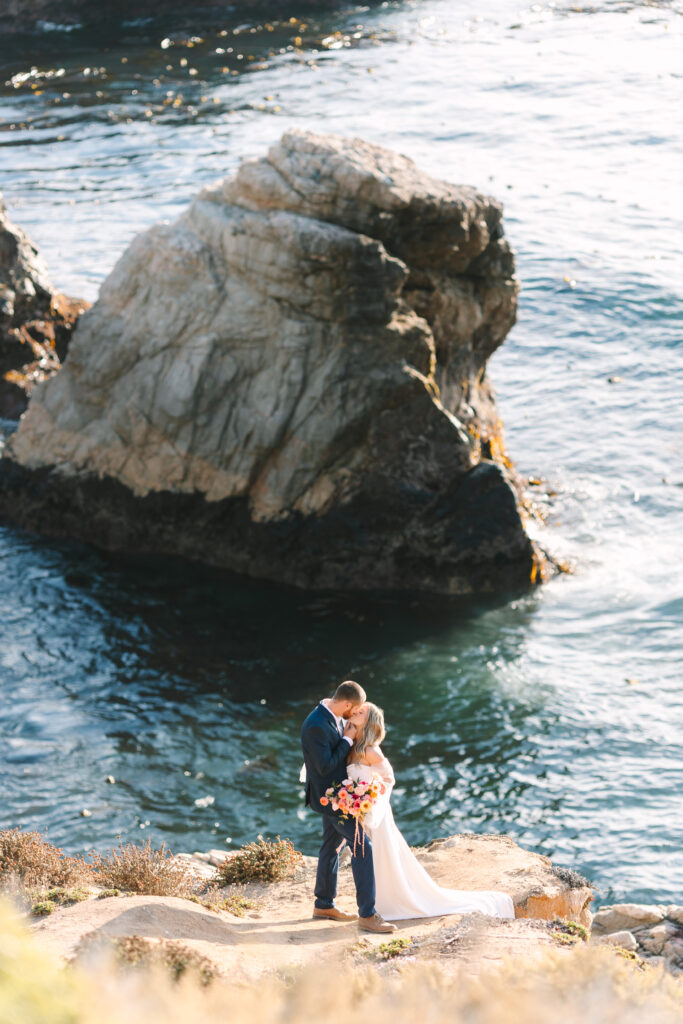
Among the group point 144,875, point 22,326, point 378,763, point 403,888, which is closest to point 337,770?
point 378,763

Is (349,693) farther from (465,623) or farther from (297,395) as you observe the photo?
(297,395)

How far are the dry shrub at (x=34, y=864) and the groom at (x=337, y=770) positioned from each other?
2943 mm

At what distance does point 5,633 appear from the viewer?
18375 mm

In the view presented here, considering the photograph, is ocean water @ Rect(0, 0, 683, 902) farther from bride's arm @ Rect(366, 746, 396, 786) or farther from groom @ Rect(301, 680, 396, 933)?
bride's arm @ Rect(366, 746, 396, 786)

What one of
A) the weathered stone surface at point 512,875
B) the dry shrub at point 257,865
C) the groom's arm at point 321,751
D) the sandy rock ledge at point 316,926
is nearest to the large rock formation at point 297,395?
the weathered stone surface at point 512,875

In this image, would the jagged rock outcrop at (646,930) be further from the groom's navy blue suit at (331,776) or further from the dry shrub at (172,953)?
the dry shrub at (172,953)

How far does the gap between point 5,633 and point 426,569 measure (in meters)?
7.85

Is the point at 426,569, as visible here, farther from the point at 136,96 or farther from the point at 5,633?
the point at 136,96

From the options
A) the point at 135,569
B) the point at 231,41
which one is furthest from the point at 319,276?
the point at 231,41

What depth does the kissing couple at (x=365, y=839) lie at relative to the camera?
33.1ft

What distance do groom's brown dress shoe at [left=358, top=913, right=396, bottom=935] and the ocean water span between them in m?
3.84

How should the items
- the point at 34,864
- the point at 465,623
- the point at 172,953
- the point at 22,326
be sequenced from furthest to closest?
1. the point at 22,326
2. the point at 465,623
3. the point at 34,864
4. the point at 172,953

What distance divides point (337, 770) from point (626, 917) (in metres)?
4.25

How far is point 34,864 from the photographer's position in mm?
11164
